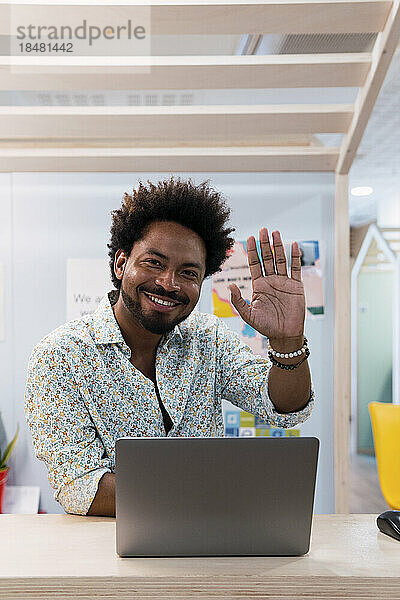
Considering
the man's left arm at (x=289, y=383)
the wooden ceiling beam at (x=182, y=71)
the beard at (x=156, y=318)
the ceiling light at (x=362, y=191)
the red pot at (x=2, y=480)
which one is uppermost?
the ceiling light at (x=362, y=191)

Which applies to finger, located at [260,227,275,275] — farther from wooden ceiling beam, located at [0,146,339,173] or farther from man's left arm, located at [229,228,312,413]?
wooden ceiling beam, located at [0,146,339,173]

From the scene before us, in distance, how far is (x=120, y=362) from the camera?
1.58 m

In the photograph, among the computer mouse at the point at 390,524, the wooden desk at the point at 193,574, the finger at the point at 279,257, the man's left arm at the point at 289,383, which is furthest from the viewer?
the man's left arm at the point at 289,383

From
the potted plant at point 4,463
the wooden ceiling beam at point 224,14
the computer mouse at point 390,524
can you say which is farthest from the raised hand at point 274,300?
the potted plant at point 4,463

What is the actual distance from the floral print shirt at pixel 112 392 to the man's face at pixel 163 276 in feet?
0.34

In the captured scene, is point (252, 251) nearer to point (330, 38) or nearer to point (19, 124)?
point (330, 38)

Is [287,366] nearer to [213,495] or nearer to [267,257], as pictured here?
[267,257]

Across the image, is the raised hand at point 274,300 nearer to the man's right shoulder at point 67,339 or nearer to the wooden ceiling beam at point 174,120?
the man's right shoulder at point 67,339

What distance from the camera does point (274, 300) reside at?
1427 millimetres

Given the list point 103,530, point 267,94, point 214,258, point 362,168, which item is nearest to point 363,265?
point 362,168

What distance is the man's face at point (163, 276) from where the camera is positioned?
154 cm

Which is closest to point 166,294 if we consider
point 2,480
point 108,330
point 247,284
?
point 108,330

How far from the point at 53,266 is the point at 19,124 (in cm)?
72

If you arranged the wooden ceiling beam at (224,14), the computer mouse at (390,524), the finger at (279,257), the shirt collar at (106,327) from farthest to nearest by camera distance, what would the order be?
the wooden ceiling beam at (224,14) → the shirt collar at (106,327) → the finger at (279,257) → the computer mouse at (390,524)
